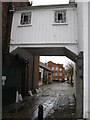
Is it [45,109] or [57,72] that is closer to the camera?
[45,109]

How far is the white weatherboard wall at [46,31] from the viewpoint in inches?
435

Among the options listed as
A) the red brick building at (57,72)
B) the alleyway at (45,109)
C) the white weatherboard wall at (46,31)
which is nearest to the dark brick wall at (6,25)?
the white weatherboard wall at (46,31)

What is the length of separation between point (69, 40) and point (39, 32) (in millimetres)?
2020

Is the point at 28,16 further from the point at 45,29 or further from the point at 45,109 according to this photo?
the point at 45,109

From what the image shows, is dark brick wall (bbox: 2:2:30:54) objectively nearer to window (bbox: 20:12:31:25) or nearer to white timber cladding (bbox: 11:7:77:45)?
white timber cladding (bbox: 11:7:77:45)

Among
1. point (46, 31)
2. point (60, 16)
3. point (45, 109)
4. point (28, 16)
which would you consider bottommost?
point (45, 109)

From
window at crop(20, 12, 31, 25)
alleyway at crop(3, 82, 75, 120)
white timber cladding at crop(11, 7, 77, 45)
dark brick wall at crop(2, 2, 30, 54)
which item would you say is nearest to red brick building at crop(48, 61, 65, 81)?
A: alleyway at crop(3, 82, 75, 120)

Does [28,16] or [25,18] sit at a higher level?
[28,16]

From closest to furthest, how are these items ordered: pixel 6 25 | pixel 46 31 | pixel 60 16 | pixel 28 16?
1. pixel 46 31
2. pixel 60 16
3. pixel 6 25
4. pixel 28 16

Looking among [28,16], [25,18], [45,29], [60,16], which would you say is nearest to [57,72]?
[25,18]

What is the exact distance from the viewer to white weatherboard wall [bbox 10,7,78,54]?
1105cm

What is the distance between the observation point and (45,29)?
37.5 ft

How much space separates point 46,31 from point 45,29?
0.15 m

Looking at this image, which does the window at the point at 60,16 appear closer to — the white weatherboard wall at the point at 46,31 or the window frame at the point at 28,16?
the white weatherboard wall at the point at 46,31
